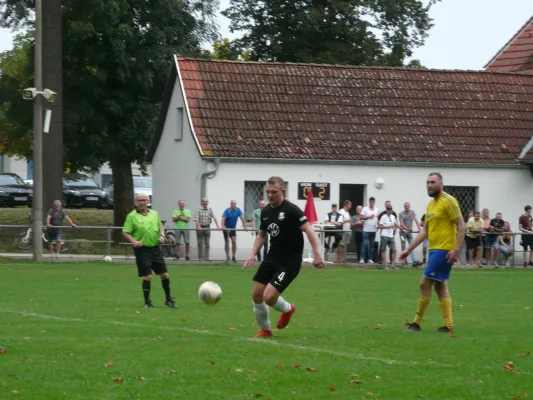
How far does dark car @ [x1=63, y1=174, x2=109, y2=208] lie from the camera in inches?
2539

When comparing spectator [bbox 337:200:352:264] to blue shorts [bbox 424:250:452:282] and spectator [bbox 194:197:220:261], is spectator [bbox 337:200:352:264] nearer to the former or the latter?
spectator [bbox 194:197:220:261]

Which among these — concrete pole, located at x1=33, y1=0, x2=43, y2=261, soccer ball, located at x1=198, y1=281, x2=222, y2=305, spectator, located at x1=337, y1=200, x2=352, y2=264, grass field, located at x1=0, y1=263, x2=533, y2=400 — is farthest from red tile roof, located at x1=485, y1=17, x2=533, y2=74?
soccer ball, located at x1=198, y1=281, x2=222, y2=305

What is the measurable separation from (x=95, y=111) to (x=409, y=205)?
13.7 m

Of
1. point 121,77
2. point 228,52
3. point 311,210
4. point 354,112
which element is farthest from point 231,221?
point 228,52

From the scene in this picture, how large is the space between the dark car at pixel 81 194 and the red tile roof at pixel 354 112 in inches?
842

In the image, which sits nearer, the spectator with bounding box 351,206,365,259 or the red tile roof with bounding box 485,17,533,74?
the spectator with bounding box 351,206,365,259

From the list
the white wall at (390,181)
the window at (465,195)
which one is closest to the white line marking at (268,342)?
the white wall at (390,181)

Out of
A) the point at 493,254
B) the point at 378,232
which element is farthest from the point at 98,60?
the point at 493,254

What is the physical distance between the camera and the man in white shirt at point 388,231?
35531mm

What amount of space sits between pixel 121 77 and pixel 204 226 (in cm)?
1111

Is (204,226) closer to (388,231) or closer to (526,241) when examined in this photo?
(388,231)

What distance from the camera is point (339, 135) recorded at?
4091 cm

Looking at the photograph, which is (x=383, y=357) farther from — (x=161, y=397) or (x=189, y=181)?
(x=189, y=181)

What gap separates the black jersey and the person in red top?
23.3 metres
